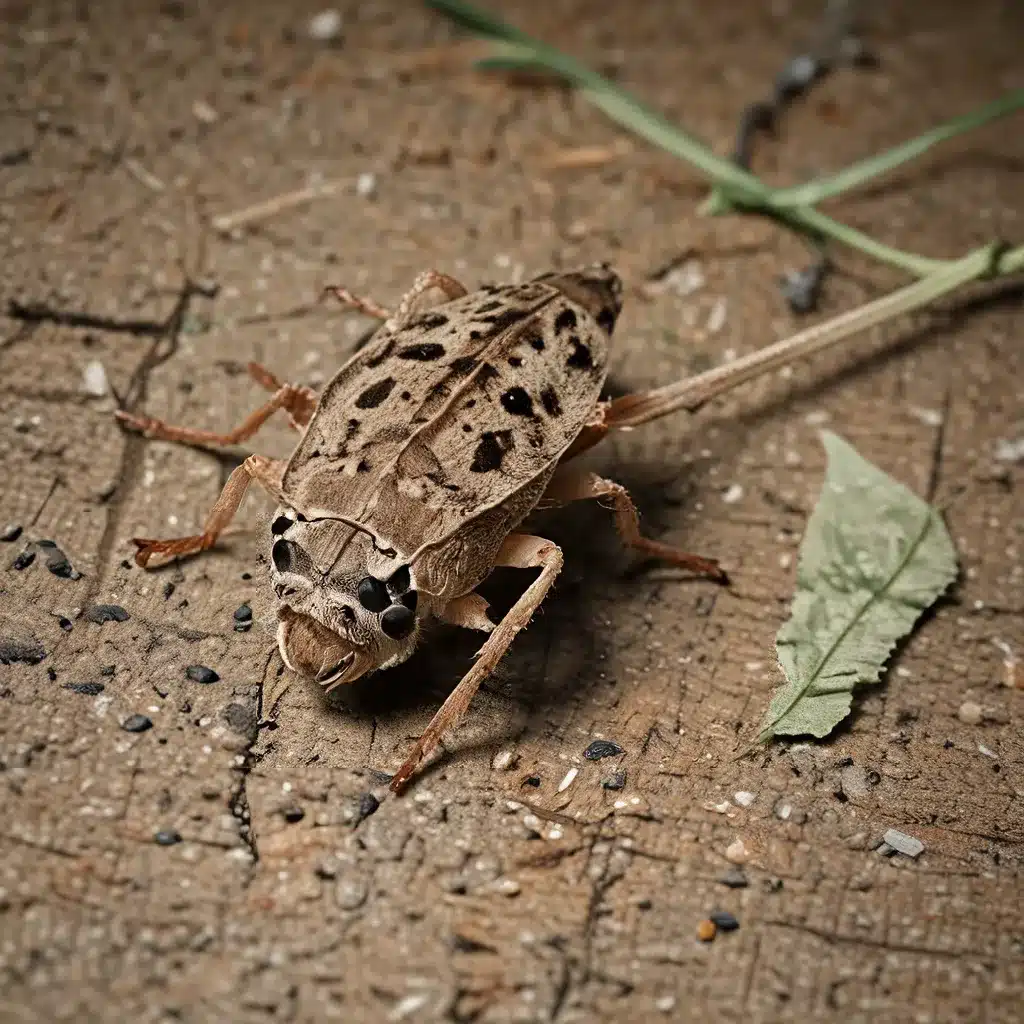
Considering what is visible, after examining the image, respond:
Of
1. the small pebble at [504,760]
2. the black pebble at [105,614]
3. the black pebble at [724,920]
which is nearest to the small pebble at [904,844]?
the black pebble at [724,920]

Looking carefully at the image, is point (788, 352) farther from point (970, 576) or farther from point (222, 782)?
point (222, 782)

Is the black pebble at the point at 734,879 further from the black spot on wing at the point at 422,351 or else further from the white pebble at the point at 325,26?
the white pebble at the point at 325,26

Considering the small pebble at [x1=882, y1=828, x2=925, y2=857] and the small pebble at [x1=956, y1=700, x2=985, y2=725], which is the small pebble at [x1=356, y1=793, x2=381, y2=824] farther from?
the small pebble at [x1=956, y1=700, x2=985, y2=725]

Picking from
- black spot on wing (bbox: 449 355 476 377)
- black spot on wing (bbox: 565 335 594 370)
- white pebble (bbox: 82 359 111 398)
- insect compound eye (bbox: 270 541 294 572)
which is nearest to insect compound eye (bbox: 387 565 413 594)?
insect compound eye (bbox: 270 541 294 572)

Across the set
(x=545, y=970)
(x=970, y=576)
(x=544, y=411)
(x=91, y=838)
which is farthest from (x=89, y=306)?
(x=970, y=576)

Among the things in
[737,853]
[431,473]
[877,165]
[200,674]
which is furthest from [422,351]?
[877,165]

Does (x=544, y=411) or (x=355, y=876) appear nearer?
(x=355, y=876)
